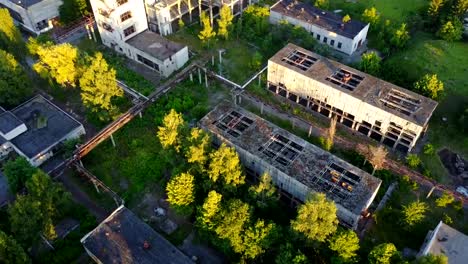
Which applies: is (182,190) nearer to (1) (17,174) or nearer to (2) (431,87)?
(1) (17,174)

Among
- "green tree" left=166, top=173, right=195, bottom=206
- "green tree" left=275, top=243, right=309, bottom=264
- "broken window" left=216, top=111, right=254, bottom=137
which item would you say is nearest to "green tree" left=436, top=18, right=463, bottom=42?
"broken window" left=216, top=111, right=254, bottom=137

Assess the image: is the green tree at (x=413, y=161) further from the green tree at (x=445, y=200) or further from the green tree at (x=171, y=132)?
the green tree at (x=171, y=132)

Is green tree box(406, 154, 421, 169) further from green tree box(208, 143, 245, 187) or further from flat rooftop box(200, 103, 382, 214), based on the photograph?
green tree box(208, 143, 245, 187)

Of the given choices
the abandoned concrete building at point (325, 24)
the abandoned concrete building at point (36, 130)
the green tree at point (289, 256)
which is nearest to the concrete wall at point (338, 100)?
the abandoned concrete building at point (325, 24)

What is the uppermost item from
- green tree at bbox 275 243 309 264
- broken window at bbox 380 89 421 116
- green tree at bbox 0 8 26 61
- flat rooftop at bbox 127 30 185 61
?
green tree at bbox 0 8 26 61

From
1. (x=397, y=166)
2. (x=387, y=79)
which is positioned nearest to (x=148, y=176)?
(x=397, y=166)

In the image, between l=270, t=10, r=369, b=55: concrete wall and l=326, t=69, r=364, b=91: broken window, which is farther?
l=270, t=10, r=369, b=55: concrete wall

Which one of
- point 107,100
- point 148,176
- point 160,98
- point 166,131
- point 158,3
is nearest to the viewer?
point 166,131

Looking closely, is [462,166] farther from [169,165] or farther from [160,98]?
[160,98]
